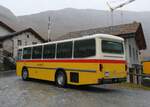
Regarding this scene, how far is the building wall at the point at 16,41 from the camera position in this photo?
135ft

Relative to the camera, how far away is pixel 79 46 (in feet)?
45.3

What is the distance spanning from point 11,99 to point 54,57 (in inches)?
225

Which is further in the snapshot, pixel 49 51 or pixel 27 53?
pixel 27 53

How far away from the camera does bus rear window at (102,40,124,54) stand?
1307 cm

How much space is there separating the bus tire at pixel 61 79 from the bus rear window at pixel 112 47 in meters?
3.16

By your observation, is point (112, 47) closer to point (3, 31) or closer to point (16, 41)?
point (16, 41)

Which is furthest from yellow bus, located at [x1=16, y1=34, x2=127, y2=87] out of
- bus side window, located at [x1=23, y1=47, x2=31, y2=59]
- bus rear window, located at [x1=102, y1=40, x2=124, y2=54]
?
bus side window, located at [x1=23, y1=47, x2=31, y2=59]

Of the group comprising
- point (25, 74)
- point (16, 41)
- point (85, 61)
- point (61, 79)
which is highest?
point (16, 41)

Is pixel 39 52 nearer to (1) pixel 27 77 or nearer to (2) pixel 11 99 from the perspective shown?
(1) pixel 27 77

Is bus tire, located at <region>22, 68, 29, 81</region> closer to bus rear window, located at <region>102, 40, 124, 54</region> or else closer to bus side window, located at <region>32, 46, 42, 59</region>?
bus side window, located at <region>32, 46, 42, 59</region>

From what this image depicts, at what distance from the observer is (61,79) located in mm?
14992

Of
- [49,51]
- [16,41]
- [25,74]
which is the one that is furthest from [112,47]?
[16,41]

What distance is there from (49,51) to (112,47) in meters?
4.72

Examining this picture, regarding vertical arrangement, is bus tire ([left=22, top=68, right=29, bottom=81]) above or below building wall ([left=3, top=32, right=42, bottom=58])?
below
